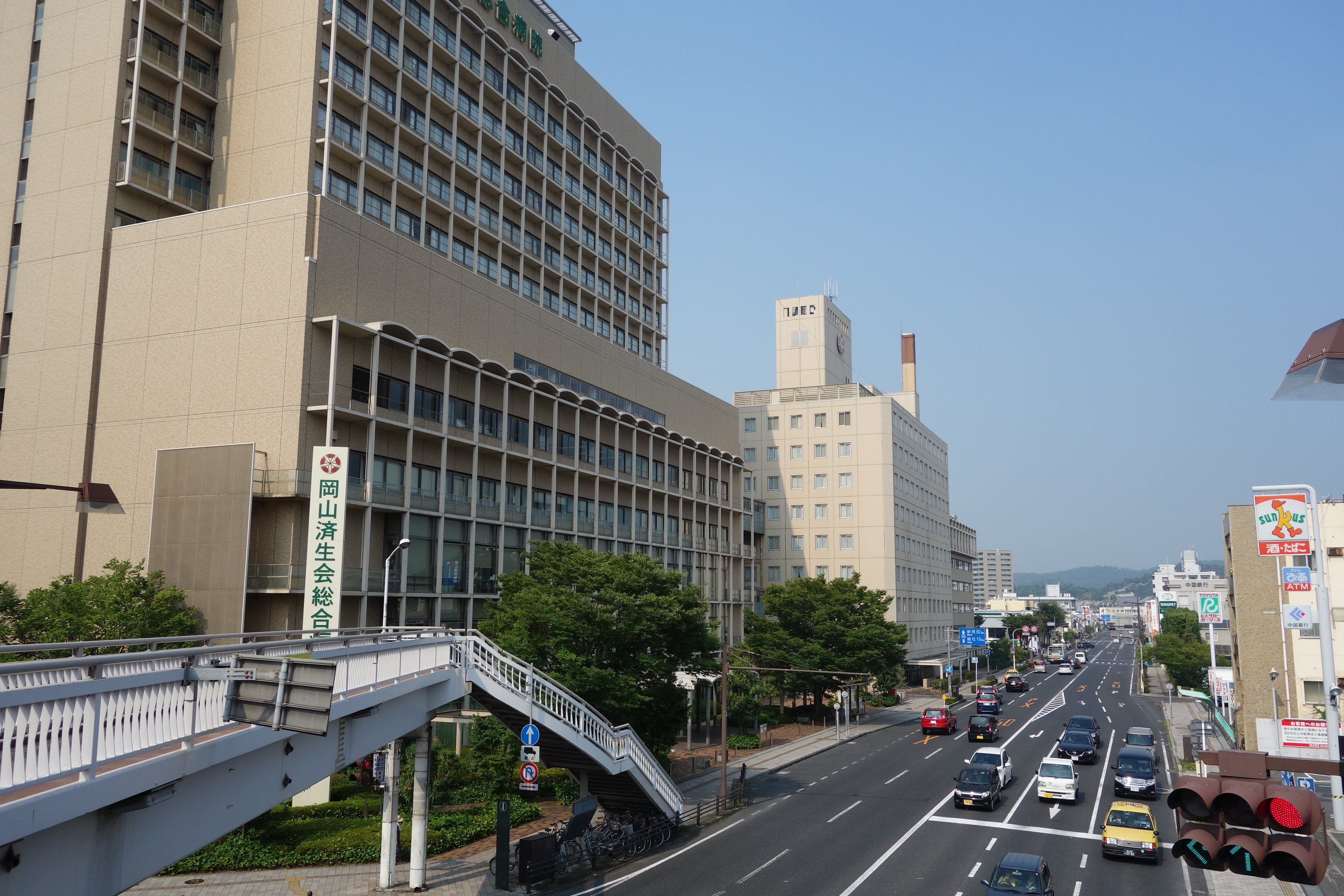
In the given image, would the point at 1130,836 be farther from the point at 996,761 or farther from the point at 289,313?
the point at 289,313

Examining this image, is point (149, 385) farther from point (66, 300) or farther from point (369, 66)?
point (369, 66)

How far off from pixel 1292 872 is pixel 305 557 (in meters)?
40.8

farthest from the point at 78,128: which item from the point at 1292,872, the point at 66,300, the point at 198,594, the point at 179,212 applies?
the point at 1292,872

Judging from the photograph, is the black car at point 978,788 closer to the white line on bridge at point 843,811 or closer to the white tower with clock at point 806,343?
the white line on bridge at point 843,811

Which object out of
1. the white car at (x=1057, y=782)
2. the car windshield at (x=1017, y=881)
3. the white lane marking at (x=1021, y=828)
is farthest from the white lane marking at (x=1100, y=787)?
the car windshield at (x=1017, y=881)

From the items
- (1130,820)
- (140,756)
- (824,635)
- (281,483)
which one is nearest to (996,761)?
(1130,820)

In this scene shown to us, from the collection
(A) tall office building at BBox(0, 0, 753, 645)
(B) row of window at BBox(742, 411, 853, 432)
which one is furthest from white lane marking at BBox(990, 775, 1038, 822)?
(B) row of window at BBox(742, 411, 853, 432)

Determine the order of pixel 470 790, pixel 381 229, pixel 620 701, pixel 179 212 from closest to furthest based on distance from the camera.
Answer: pixel 620 701 < pixel 470 790 < pixel 381 229 < pixel 179 212

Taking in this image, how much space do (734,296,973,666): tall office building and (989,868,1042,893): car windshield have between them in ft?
248

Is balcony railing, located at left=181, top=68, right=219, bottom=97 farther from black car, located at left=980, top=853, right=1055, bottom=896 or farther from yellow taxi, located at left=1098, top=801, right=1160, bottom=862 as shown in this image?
yellow taxi, located at left=1098, top=801, right=1160, bottom=862

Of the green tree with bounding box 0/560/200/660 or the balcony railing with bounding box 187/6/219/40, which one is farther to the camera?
the balcony railing with bounding box 187/6/219/40

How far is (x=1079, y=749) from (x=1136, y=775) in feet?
33.4

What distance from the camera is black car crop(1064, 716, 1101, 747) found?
182 feet

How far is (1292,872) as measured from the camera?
848 cm
